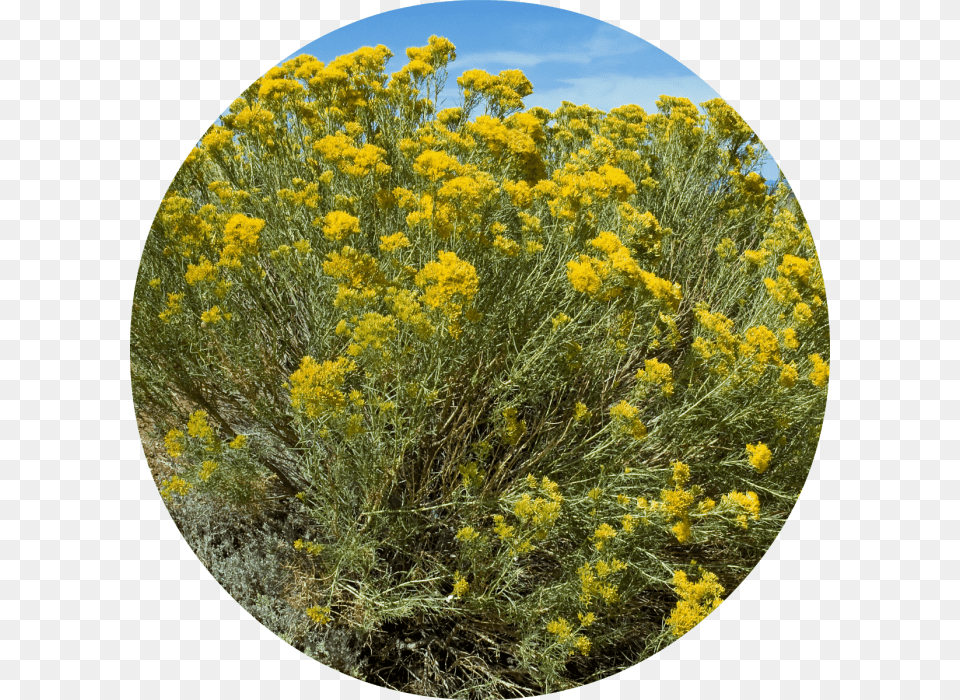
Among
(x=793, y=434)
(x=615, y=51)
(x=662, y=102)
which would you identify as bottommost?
(x=793, y=434)

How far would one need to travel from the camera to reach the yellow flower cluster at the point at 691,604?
2211 mm

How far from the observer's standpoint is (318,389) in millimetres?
2059

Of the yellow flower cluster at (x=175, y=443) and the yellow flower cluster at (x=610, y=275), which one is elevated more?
the yellow flower cluster at (x=610, y=275)

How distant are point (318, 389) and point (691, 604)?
5.03 feet

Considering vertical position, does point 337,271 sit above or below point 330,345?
above

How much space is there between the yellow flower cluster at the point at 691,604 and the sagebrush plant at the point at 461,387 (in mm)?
11

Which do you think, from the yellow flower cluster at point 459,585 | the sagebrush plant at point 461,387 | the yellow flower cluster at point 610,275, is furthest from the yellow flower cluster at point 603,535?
the yellow flower cluster at point 610,275

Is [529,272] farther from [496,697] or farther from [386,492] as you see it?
[496,697]

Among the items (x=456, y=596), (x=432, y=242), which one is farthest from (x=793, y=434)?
(x=432, y=242)

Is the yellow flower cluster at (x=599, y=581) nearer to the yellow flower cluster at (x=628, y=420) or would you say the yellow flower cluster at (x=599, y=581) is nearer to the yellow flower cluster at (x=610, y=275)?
the yellow flower cluster at (x=628, y=420)

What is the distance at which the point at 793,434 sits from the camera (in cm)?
309

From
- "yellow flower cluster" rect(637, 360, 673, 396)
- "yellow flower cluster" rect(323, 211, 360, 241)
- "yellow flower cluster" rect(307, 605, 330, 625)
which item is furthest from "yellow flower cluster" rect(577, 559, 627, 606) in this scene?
"yellow flower cluster" rect(323, 211, 360, 241)

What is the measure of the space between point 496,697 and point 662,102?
361 cm

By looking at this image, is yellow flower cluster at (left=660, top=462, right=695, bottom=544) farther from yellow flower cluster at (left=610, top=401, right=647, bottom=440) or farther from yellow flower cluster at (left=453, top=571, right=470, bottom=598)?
yellow flower cluster at (left=453, top=571, right=470, bottom=598)
